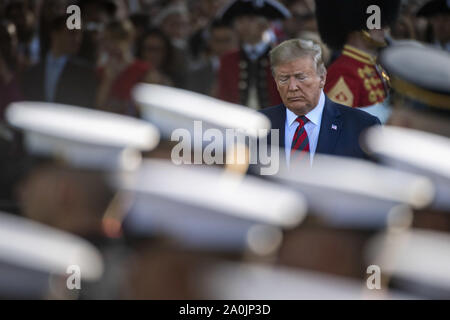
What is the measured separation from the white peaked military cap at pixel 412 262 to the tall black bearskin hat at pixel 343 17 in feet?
9.13

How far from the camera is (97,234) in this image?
5.90 feet

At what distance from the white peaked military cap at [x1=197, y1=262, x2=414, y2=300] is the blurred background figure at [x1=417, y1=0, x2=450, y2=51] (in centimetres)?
444

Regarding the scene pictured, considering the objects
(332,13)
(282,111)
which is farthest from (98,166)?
(332,13)

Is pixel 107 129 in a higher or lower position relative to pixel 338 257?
higher

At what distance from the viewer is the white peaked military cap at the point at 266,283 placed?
1519 millimetres

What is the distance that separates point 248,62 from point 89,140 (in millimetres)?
3701

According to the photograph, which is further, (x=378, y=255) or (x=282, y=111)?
(x=282, y=111)

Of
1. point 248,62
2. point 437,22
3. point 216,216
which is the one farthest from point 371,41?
point 216,216

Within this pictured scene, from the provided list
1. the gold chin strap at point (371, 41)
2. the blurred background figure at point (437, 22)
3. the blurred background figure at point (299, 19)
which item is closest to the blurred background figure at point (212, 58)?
the blurred background figure at point (299, 19)

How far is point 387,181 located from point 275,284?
0.42 meters

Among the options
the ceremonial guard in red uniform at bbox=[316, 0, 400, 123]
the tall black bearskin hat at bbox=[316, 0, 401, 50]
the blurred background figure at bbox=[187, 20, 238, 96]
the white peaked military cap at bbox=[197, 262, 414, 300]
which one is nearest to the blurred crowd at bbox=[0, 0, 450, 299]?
the white peaked military cap at bbox=[197, 262, 414, 300]

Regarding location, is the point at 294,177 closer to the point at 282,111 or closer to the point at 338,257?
the point at 338,257

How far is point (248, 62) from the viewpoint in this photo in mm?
5848

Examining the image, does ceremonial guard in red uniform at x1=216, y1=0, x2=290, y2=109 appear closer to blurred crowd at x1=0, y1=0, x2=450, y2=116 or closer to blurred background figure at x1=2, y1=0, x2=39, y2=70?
blurred crowd at x1=0, y1=0, x2=450, y2=116
